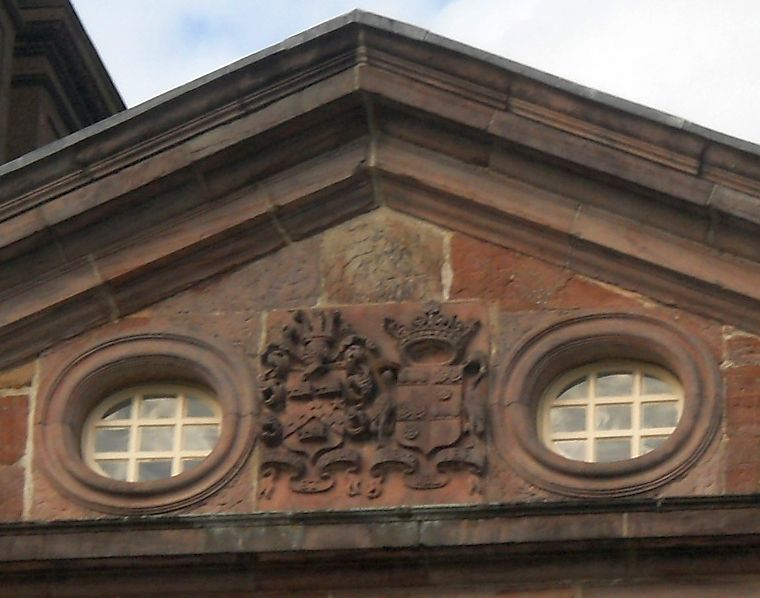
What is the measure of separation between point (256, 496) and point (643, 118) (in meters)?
2.49

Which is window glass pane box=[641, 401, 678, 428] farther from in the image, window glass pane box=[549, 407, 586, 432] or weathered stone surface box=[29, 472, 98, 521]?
weathered stone surface box=[29, 472, 98, 521]

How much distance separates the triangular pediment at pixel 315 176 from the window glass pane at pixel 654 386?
399mm

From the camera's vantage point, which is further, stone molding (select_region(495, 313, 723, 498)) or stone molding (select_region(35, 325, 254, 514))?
stone molding (select_region(35, 325, 254, 514))

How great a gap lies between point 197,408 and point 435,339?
Answer: 3.93 ft

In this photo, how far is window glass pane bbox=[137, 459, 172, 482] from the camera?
1584 cm

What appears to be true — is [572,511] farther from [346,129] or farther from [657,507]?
[346,129]

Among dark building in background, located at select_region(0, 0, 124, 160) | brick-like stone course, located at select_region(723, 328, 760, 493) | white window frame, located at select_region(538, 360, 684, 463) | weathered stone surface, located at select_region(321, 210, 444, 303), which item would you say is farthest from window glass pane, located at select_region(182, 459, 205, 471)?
dark building in background, located at select_region(0, 0, 124, 160)

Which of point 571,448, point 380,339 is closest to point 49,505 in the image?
point 380,339

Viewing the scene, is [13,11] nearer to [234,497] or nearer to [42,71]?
[42,71]

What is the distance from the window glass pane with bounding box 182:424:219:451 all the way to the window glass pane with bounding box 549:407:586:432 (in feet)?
5.13

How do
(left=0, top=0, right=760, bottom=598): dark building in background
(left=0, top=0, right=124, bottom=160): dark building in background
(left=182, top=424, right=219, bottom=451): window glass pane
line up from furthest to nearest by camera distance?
1. (left=0, top=0, right=124, bottom=160): dark building in background
2. (left=182, top=424, right=219, bottom=451): window glass pane
3. (left=0, top=0, right=760, bottom=598): dark building in background

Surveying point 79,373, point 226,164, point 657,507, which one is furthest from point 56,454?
point 657,507

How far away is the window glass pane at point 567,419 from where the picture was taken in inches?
618

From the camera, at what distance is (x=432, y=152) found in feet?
53.3
